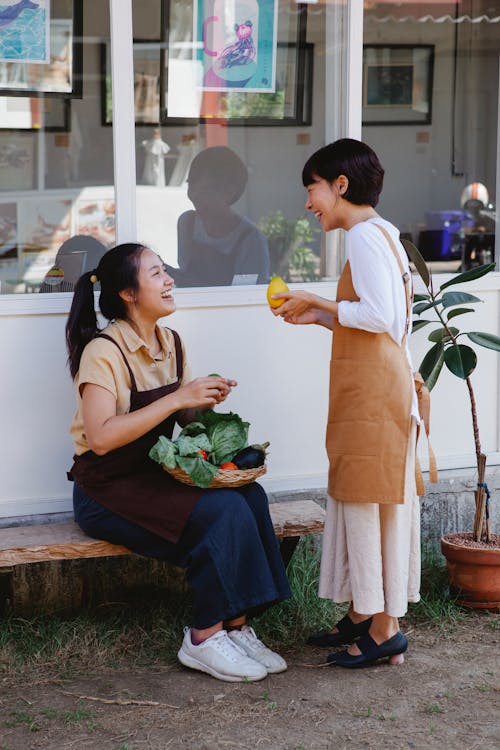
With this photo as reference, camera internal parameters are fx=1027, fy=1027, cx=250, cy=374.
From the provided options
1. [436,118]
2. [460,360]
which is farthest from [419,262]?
[436,118]

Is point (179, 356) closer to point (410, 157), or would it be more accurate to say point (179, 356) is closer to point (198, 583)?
point (198, 583)

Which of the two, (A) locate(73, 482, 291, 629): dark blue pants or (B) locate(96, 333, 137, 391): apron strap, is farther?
(B) locate(96, 333, 137, 391): apron strap

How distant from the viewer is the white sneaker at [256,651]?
3.49 meters

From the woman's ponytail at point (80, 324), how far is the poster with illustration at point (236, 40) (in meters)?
1.48

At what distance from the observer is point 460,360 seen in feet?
13.0

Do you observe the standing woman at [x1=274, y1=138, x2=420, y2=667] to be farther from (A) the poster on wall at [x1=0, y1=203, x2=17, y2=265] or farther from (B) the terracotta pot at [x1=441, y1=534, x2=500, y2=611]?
(A) the poster on wall at [x1=0, y1=203, x2=17, y2=265]

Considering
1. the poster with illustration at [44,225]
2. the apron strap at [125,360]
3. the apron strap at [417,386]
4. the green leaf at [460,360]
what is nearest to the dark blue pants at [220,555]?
the apron strap at [125,360]

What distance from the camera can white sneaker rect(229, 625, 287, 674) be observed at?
11.4ft

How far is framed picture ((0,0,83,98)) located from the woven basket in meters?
1.85

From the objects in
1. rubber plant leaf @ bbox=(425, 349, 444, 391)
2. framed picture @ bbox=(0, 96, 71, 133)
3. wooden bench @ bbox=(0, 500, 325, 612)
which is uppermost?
framed picture @ bbox=(0, 96, 71, 133)

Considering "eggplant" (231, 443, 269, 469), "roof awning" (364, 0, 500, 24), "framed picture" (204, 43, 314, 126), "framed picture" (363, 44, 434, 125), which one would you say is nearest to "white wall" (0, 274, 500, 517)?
"eggplant" (231, 443, 269, 469)

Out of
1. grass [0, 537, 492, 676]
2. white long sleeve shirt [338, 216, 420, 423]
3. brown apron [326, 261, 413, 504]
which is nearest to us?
white long sleeve shirt [338, 216, 420, 423]

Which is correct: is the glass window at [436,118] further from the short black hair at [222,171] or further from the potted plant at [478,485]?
the potted plant at [478,485]

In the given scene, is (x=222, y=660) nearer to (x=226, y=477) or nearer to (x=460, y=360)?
(x=226, y=477)
